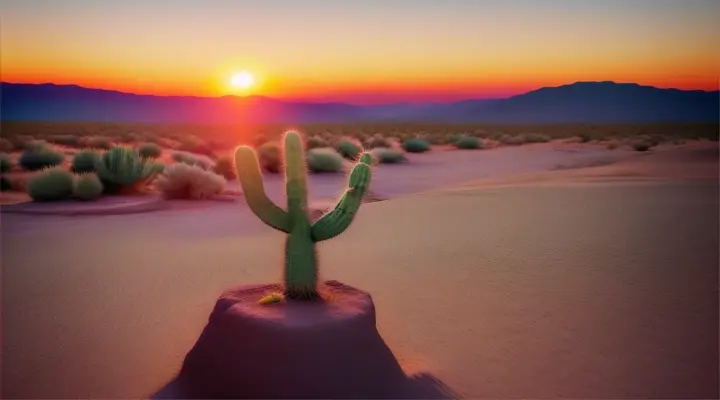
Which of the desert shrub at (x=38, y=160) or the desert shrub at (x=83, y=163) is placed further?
the desert shrub at (x=38, y=160)

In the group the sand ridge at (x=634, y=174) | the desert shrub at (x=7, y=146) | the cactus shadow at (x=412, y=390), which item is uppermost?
the desert shrub at (x=7, y=146)

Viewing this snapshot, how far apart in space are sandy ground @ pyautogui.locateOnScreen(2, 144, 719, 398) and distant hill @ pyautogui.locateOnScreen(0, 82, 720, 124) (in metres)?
117

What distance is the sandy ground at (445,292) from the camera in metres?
4.30

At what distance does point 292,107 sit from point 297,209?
15908cm

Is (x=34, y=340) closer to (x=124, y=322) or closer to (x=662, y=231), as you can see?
(x=124, y=322)

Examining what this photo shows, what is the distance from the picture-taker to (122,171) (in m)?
14.7

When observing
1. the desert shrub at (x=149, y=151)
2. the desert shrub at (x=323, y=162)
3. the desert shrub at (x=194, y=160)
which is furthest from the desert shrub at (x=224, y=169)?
the desert shrub at (x=149, y=151)

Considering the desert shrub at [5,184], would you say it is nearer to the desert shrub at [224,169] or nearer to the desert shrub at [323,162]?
the desert shrub at [224,169]

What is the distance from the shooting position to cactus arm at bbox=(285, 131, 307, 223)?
4094mm

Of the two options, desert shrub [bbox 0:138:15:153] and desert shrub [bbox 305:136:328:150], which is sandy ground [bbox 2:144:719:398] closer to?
desert shrub [bbox 0:138:15:153]

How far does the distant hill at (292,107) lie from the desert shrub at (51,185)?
11091 cm

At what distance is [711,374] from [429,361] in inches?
76.1

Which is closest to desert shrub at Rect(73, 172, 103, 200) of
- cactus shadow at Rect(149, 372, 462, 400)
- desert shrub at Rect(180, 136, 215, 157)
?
cactus shadow at Rect(149, 372, 462, 400)

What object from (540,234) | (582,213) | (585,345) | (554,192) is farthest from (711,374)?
(554,192)
